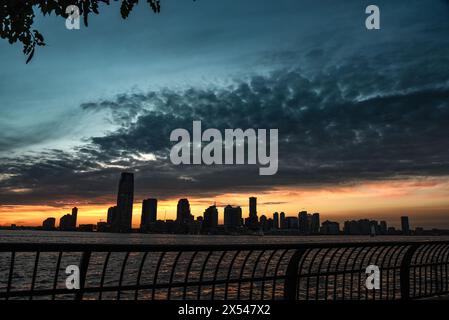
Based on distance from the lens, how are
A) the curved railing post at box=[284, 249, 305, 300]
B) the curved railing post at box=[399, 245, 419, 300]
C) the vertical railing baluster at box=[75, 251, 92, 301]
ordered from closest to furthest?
the vertical railing baluster at box=[75, 251, 92, 301], the curved railing post at box=[284, 249, 305, 300], the curved railing post at box=[399, 245, 419, 300]

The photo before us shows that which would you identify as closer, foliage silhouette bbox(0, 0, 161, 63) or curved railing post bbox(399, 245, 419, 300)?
foliage silhouette bbox(0, 0, 161, 63)

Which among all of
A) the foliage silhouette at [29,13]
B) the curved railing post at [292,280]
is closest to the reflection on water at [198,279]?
the curved railing post at [292,280]

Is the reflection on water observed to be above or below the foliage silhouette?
below

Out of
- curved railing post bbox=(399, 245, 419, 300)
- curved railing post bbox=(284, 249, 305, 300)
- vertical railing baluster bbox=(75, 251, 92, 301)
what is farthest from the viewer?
curved railing post bbox=(399, 245, 419, 300)

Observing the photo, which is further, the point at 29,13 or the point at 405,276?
the point at 405,276

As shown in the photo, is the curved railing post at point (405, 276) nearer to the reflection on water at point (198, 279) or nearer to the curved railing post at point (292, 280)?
the reflection on water at point (198, 279)

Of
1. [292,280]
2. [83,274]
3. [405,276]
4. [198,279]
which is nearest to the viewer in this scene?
[83,274]

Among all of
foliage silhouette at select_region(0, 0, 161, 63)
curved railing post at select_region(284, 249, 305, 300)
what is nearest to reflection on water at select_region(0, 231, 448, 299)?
curved railing post at select_region(284, 249, 305, 300)

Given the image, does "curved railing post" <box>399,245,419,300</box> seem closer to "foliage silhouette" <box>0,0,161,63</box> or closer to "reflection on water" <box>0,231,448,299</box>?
"reflection on water" <box>0,231,448,299</box>

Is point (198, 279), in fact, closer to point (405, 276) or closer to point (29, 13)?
point (405, 276)

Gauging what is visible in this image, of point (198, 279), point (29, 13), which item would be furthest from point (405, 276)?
point (198, 279)

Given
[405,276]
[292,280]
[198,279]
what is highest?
[292,280]
